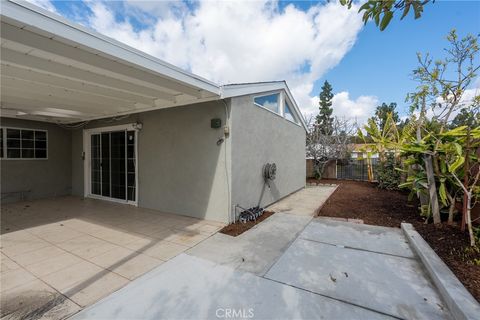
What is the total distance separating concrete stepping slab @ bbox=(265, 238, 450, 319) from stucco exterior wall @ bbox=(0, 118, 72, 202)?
8.66m

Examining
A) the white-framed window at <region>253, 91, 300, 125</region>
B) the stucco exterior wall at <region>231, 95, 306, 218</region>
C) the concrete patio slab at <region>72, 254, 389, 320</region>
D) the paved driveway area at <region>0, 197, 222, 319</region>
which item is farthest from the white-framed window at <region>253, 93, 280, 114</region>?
the concrete patio slab at <region>72, 254, 389, 320</region>

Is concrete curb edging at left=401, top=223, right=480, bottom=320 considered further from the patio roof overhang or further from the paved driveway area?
the patio roof overhang

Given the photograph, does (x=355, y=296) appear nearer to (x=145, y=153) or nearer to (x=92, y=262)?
(x=92, y=262)

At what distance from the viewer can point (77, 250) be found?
351 cm

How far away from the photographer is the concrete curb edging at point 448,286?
1946 millimetres

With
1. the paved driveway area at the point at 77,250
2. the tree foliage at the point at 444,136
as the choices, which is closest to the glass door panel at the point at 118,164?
the paved driveway area at the point at 77,250

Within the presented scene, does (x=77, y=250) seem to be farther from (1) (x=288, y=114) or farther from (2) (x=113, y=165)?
(1) (x=288, y=114)

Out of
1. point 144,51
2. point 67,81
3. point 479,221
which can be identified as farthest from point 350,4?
point 479,221

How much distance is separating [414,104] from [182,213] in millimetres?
6806

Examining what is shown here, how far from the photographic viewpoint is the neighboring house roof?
218 centimetres

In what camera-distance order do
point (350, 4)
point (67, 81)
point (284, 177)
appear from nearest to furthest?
point (350, 4) < point (67, 81) < point (284, 177)

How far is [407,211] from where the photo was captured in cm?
564

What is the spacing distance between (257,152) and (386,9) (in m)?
4.68

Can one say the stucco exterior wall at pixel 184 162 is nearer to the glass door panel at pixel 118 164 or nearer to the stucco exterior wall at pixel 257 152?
the stucco exterior wall at pixel 257 152
